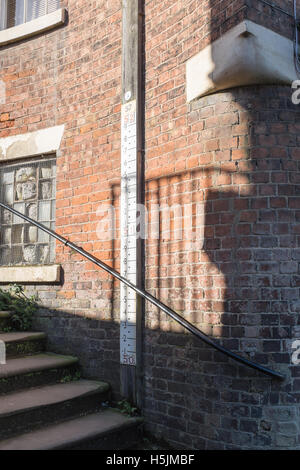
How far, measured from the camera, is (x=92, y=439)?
326 centimetres

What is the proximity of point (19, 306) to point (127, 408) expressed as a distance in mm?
1714

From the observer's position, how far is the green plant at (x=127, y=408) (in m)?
3.75

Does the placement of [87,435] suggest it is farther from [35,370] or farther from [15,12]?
[15,12]

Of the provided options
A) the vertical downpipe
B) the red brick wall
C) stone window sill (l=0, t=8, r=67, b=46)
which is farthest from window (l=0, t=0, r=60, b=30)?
the red brick wall

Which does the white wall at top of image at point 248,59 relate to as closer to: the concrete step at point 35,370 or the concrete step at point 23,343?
the concrete step at point 35,370

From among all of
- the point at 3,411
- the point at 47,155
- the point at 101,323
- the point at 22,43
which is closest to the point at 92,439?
the point at 3,411

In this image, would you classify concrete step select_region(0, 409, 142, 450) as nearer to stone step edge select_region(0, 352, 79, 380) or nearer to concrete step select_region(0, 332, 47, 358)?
stone step edge select_region(0, 352, 79, 380)

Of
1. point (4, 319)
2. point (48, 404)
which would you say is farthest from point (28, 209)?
point (48, 404)

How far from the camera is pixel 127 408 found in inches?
149

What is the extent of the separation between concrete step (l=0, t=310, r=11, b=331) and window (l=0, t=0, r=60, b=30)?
359cm

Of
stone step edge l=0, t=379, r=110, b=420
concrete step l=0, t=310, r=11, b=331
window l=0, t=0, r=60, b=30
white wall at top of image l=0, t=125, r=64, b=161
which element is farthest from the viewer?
window l=0, t=0, r=60, b=30

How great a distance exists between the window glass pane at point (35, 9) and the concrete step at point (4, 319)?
3612 mm

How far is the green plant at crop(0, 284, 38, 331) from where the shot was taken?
4.69 m

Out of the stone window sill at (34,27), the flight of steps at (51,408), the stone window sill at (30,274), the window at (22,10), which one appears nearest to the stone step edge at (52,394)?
the flight of steps at (51,408)
